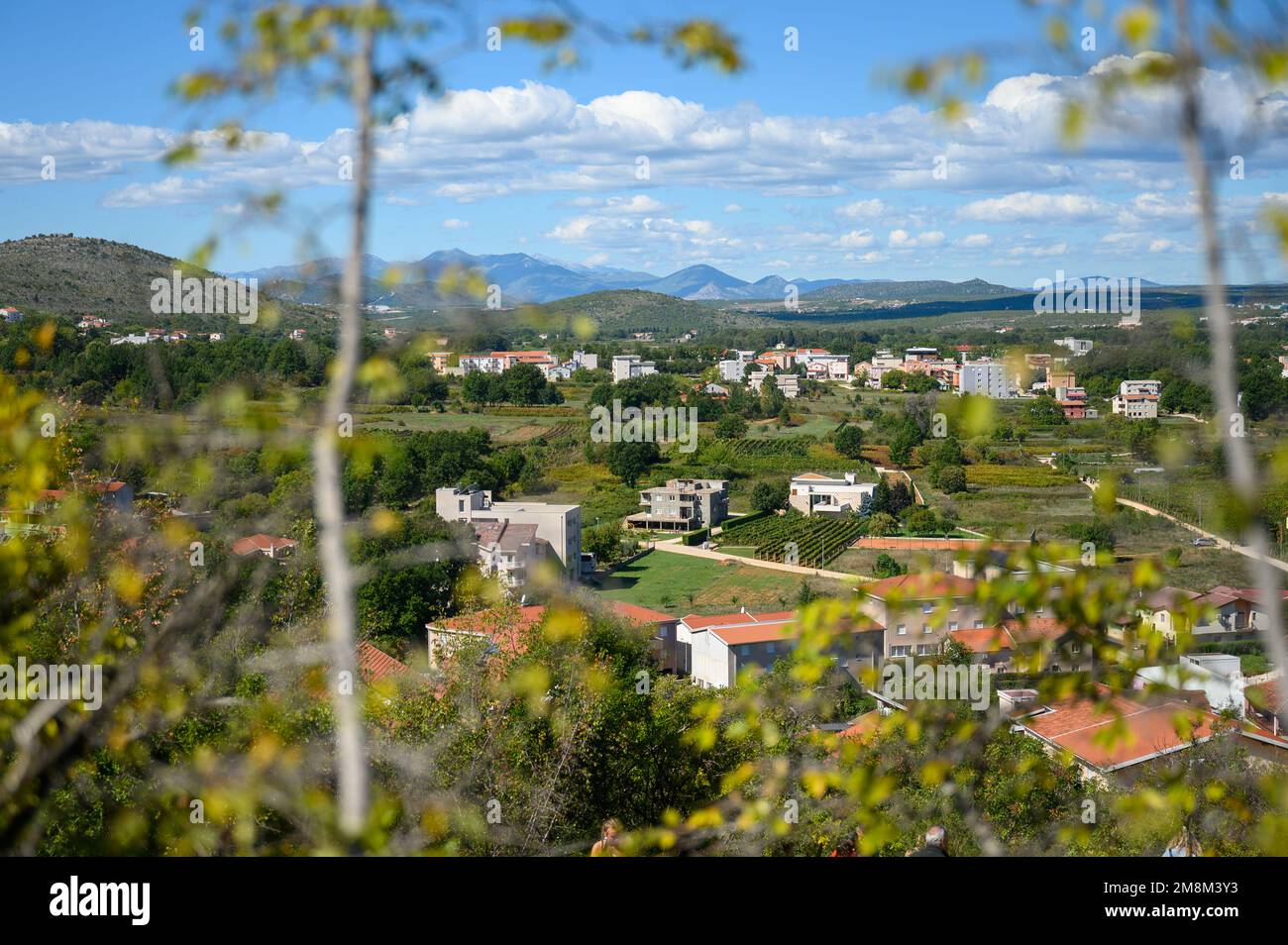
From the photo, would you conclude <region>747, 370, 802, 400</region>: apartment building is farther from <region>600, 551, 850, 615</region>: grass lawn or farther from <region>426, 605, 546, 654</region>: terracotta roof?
<region>426, 605, 546, 654</region>: terracotta roof

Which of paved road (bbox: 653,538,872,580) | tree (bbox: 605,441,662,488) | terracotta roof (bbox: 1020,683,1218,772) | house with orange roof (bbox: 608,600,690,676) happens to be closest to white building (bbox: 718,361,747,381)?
tree (bbox: 605,441,662,488)

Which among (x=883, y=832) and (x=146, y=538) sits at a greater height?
(x=146, y=538)

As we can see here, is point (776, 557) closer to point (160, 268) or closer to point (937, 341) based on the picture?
point (160, 268)

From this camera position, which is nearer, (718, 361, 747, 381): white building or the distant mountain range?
the distant mountain range

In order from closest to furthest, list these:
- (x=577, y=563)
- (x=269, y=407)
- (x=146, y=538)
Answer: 1. (x=269, y=407)
2. (x=146, y=538)
3. (x=577, y=563)

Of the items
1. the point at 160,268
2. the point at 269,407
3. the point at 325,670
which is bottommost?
the point at 325,670
